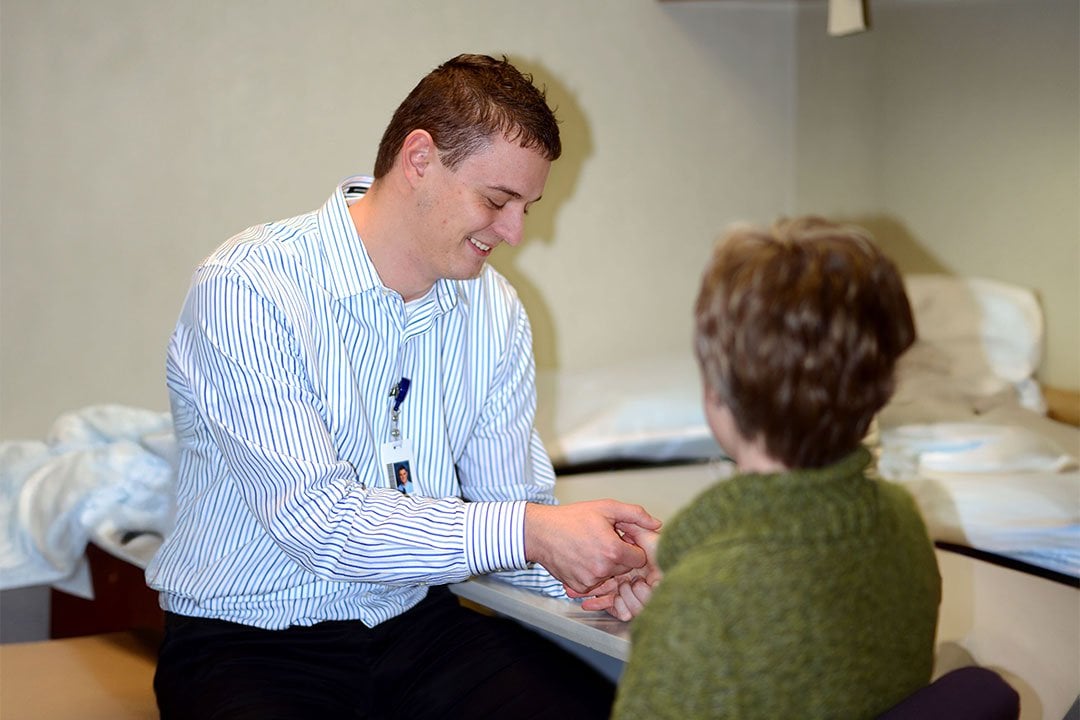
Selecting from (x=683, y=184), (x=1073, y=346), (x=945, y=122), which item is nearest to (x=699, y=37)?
(x=683, y=184)

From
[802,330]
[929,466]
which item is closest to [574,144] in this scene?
[929,466]

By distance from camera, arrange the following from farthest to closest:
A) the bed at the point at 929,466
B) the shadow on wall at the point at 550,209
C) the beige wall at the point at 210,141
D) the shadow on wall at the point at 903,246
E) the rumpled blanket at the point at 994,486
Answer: the shadow on wall at the point at 903,246 < the shadow on wall at the point at 550,209 < the beige wall at the point at 210,141 < the rumpled blanket at the point at 994,486 < the bed at the point at 929,466

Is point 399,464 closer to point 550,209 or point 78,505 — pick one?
point 78,505

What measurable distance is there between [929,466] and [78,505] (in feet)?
5.10

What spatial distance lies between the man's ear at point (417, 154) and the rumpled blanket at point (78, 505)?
2.70 feet

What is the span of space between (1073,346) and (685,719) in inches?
76.8

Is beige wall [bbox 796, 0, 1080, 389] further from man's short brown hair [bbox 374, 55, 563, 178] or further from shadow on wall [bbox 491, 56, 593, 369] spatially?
man's short brown hair [bbox 374, 55, 563, 178]

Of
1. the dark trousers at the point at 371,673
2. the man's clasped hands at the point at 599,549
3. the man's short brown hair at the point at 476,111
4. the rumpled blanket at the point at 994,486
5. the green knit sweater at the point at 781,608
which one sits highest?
the man's short brown hair at the point at 476,111

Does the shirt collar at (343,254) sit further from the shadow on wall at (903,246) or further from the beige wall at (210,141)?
the shadow on wall at (903,246)

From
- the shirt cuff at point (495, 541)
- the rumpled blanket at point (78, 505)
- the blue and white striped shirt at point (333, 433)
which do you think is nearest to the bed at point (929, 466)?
the rumpled blanket at point (78, 505)

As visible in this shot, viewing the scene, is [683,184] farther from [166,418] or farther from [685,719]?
[685,719]

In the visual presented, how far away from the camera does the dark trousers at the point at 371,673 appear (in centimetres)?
131

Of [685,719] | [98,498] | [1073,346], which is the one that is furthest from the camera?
[1073,346]

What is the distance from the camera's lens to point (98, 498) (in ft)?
6.47
